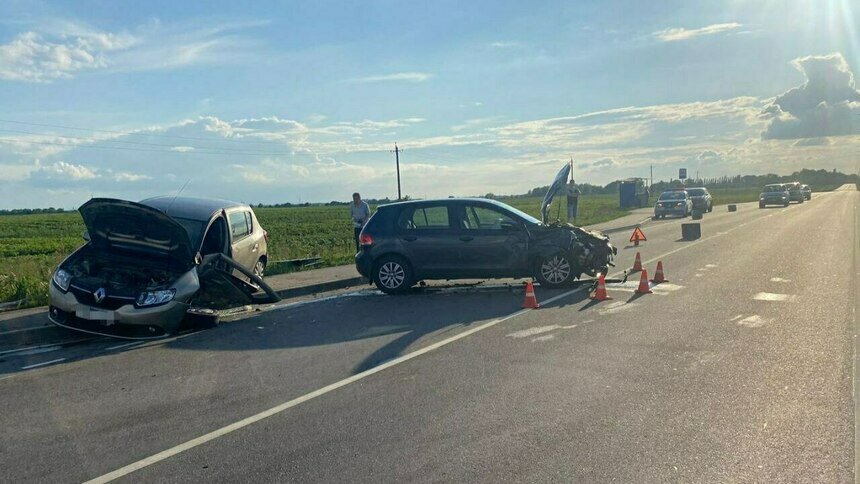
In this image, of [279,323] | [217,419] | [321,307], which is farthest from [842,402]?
[321,307]

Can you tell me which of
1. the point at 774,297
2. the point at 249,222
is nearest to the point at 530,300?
the point at 774,297

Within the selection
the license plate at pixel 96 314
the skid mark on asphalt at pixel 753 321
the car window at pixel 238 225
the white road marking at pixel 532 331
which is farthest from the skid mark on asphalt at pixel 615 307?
the license plate at pixel 96 314

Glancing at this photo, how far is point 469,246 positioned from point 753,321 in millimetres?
4824

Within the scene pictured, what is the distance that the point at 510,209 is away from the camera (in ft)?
42.7

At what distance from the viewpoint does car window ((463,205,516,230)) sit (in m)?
12.8

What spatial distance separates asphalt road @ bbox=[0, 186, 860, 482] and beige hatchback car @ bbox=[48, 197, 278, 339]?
399 millimetres

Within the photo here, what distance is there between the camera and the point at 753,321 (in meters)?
9.40

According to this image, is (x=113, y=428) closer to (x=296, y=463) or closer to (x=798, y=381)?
(x=296, y=463)

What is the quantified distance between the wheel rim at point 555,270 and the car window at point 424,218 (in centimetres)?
182

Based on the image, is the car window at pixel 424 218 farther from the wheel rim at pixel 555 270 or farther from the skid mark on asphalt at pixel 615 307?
the skid mark on asphalt at pixel 615 307

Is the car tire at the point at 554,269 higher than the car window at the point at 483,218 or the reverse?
the reverse

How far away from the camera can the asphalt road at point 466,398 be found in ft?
15.7

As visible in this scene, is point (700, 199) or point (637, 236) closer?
point (637, 236)

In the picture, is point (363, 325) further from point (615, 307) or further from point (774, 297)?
point (774, 297)
